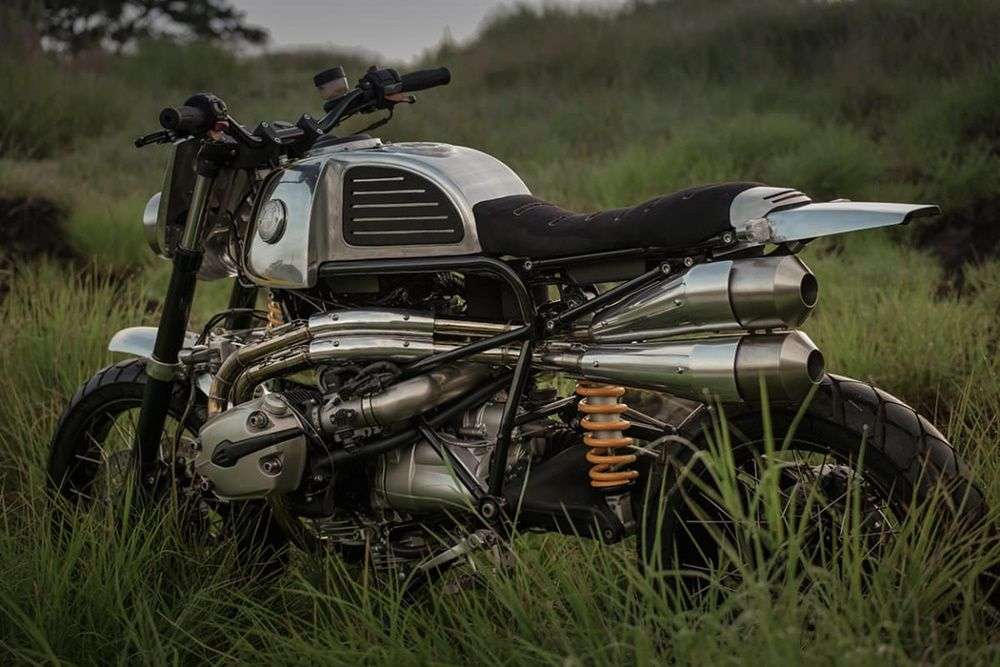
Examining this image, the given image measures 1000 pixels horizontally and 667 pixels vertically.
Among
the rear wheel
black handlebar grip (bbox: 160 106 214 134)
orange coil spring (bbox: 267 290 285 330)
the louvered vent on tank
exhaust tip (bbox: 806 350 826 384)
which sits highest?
black handlebar grip (bbox: 160 106 214 134)

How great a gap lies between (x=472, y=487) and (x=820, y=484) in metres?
0.68

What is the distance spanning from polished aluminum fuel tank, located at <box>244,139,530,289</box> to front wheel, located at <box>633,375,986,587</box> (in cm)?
62

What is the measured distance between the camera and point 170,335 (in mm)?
2949

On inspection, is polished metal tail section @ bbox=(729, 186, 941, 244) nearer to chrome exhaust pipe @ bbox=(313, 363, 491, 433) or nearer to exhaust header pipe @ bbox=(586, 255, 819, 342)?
exhaust header pipe @ bbox=(586, 255, 819, 342)

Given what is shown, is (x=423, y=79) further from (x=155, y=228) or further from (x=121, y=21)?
(x=121, y=21)

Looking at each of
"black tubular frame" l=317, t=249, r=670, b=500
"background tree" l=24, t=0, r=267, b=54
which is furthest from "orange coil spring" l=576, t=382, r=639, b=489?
"background tree" l=24, t=0, r=267, b=54

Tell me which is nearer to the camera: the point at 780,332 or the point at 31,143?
the point at 780,332

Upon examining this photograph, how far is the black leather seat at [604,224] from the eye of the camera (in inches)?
90.1

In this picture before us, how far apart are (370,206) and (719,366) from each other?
841 millimetres

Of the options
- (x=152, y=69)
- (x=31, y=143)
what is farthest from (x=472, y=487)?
(x=152, y=69)

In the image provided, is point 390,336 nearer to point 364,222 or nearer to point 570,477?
point 364,222

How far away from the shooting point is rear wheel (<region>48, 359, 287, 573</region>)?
3.04 meters

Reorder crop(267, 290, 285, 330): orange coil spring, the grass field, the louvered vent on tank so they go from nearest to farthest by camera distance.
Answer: the grass field → the louvered vent on tank → crop(267, 290, 285, 330): orange coil spring

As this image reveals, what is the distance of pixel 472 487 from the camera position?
A: 256cm
